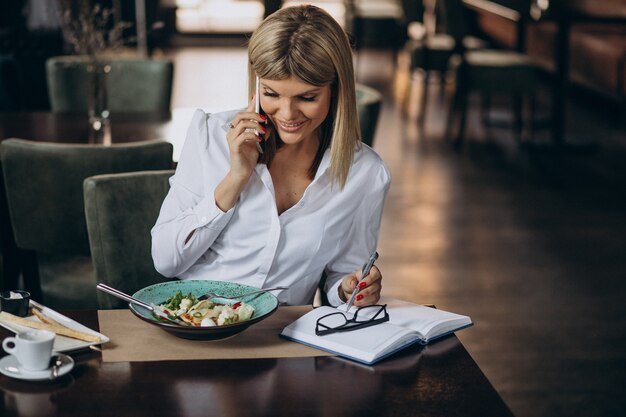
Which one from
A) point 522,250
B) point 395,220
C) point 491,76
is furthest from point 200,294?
point 491,76

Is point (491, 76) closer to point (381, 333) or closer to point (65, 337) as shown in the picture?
point (381, 333)

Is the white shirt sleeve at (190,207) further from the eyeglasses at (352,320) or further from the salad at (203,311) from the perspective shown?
the eyeglasses at (352,320)

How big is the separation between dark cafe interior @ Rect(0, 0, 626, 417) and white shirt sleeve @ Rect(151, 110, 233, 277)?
168mm

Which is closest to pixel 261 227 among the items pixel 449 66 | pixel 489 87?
pixel 489 87

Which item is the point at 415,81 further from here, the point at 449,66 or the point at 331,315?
the point at 331,315

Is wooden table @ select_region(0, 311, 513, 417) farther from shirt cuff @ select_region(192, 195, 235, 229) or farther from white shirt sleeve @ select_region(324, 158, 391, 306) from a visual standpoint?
white shirt sleeve @ select_region(324, 158, 391, 306)

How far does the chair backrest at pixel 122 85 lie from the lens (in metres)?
4.13

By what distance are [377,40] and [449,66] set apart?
3.82m

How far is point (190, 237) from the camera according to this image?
6.55 feet

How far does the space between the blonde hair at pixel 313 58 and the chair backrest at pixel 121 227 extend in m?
0.48

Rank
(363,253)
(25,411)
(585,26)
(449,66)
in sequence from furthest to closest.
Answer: (585,26)
(449,66)
(363,253)
(25,411)

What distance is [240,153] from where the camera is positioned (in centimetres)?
192

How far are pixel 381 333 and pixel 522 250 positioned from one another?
3138mm

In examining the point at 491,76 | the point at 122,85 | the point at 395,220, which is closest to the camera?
the point at 122,85
